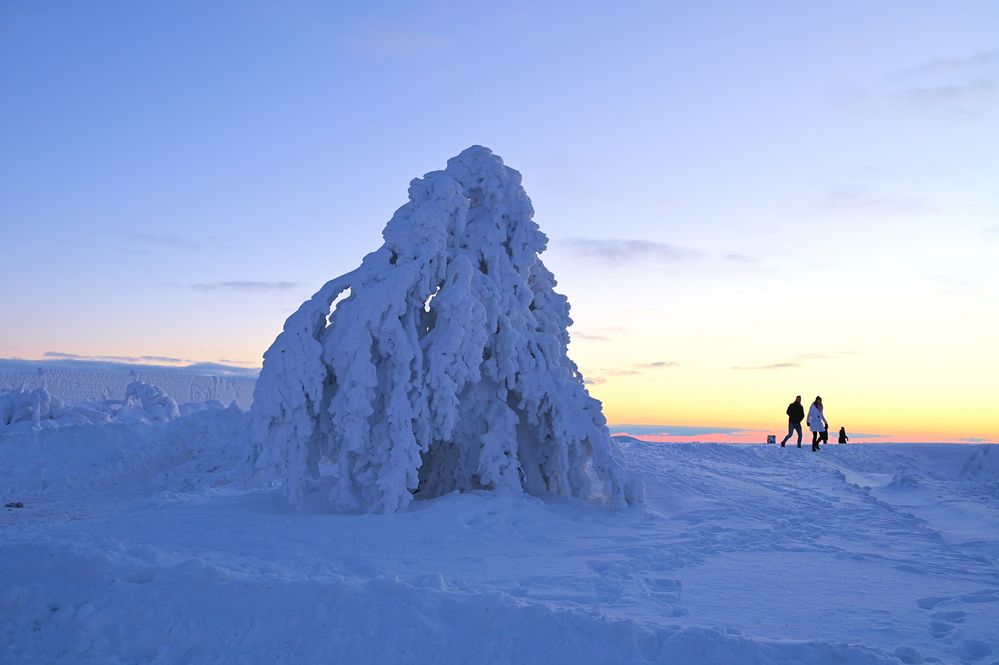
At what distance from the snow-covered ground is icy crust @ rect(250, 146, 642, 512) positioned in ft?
2.44

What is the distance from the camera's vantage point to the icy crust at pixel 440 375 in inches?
451

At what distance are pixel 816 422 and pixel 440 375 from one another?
16.3 m

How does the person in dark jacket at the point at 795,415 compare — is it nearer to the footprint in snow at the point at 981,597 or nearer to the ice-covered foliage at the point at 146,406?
the footprint in snow at the point at 981,597

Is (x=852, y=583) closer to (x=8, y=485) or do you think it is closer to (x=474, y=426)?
(x=474, y=426)

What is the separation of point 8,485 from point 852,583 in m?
18.5

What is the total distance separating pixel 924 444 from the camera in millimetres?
24531

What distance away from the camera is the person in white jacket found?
75.7 feet

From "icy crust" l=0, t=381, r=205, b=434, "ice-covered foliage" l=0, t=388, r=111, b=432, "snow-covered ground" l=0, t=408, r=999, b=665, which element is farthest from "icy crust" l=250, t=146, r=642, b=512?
"ice-covered foliage" l=0, t=388, r=111, b=432

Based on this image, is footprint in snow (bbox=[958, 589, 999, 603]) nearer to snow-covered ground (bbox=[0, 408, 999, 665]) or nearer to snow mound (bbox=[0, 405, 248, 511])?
snow-covered ground (bbox=[0, 408, 999, 665])

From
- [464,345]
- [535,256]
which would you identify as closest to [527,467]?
[464,345]

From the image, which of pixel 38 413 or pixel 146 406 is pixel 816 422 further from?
pixel 38 413

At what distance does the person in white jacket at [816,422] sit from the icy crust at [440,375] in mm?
12503

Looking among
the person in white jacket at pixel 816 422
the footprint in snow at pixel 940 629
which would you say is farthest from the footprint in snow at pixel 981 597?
the person in white jacket at pixel 816 422

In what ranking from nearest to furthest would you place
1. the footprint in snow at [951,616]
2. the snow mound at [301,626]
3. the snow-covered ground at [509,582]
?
1. the snow mound at [301,626]
2. the snow-covered ground at [509,582]
3. the footprint in snow at [951,616]
